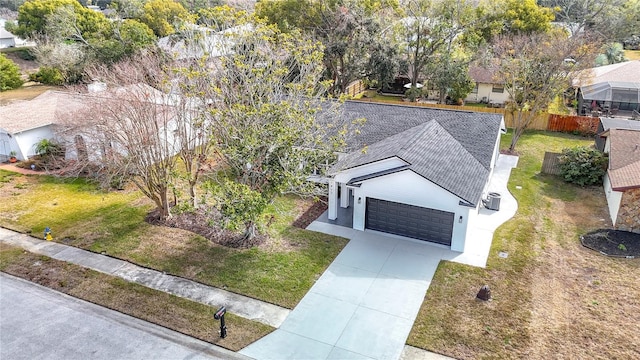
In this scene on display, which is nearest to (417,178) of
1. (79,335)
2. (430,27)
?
(79,335)

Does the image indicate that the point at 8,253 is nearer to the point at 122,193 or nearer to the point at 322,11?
the point at 122,193

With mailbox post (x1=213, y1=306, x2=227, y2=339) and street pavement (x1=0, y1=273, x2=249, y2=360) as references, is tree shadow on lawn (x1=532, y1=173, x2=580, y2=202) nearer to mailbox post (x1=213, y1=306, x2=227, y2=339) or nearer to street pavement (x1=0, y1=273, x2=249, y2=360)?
mailbox post (x1=213, y1=306, x2=227, y2=339)

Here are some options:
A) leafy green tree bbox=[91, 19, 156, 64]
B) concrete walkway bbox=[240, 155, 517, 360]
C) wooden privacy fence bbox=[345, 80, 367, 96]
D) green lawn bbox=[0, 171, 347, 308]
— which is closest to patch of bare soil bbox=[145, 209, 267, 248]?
green lawn bbox=[0, 171, 347, 308]

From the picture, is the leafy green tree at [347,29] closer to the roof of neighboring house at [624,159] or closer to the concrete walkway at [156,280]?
the roof of neighboring house at [624,159]

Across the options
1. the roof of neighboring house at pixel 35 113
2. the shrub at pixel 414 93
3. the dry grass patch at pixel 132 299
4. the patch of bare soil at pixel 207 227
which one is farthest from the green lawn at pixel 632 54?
the roof of neighboring house at pixel 35 113

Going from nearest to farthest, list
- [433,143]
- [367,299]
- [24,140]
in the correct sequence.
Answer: [367,299]
[433,143]
[24,140]

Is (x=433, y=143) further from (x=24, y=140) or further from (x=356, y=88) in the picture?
(x=24, y=140)

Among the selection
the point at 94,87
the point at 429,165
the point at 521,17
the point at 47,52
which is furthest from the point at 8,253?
the point at 521,17
